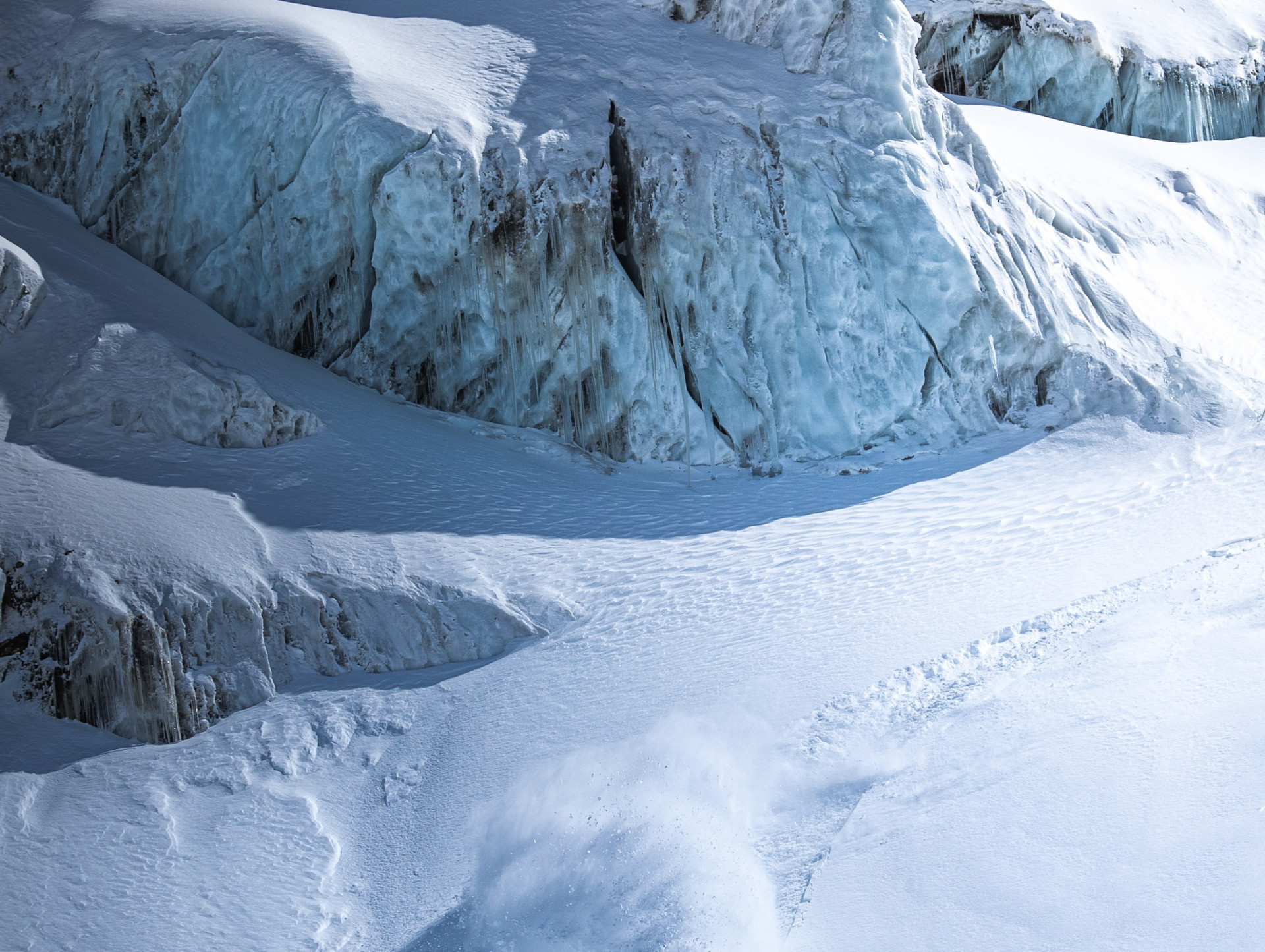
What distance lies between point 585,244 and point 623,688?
4684 millimetres

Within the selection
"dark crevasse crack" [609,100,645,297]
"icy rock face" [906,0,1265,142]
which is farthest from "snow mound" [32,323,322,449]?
"icy rock face" [906,0,1265,142]

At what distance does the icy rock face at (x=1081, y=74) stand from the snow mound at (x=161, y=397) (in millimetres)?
12997

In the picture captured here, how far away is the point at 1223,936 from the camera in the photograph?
4.28 metres

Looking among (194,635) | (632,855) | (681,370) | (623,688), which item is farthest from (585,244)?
(632,855)

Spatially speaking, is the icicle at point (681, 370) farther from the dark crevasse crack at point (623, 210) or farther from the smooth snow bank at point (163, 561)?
the smooth snow bank at point (163, 561)

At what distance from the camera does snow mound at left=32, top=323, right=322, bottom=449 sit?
8016mm

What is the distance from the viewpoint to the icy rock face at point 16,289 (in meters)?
8.21

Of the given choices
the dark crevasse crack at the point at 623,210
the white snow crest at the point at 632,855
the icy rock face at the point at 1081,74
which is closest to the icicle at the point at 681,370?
the dark crevasse crack at the point at 623,210

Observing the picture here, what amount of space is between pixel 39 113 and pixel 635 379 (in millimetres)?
6695

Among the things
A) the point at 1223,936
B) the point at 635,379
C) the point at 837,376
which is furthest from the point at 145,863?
the point at 837,376

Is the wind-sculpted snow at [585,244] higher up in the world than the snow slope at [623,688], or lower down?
higher up

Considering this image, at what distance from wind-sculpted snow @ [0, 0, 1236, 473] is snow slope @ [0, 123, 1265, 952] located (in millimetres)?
613

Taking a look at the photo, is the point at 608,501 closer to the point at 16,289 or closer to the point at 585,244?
the point at 585,244

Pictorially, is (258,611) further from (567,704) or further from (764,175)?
(764,175)
